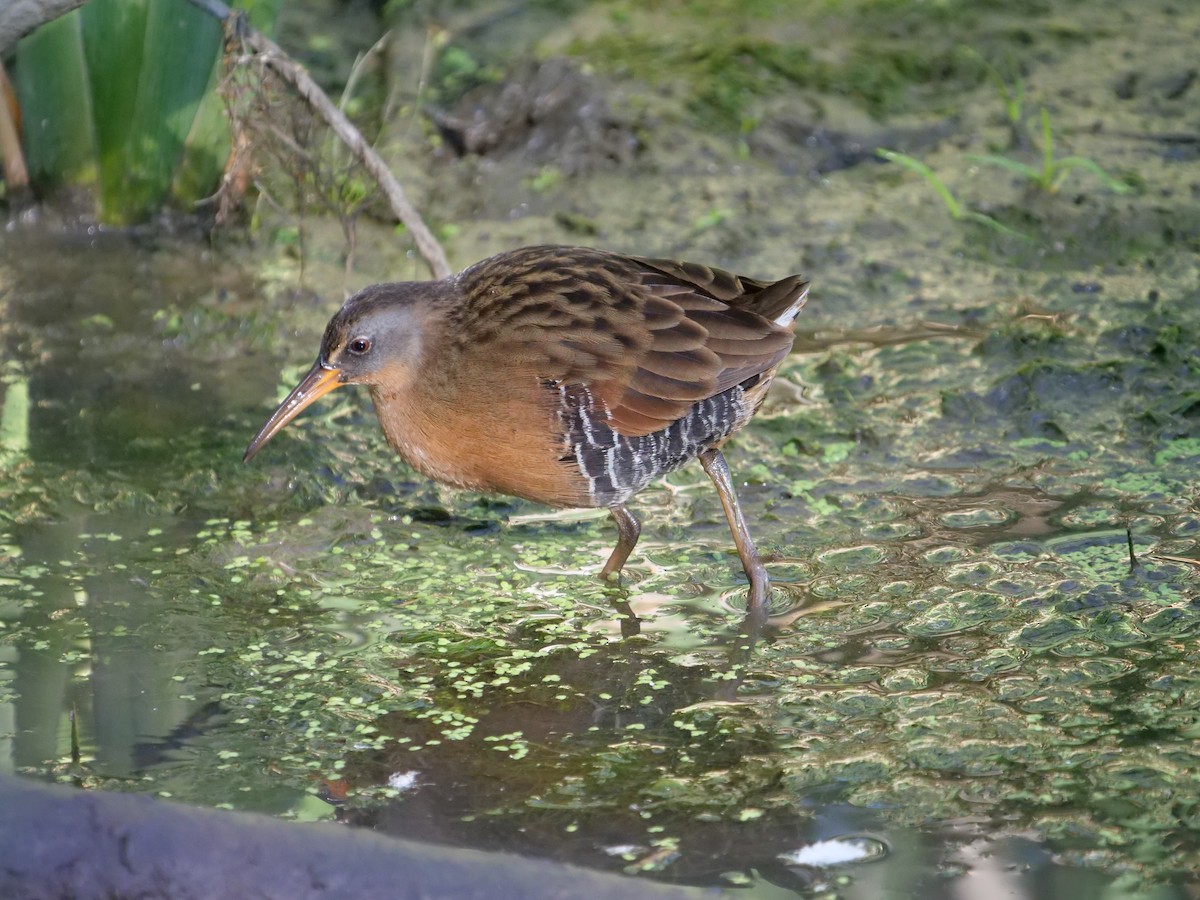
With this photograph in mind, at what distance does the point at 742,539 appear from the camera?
3885mm

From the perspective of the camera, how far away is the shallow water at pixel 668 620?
9.87 ft

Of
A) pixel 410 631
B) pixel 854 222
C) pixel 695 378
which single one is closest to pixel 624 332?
pixel 695 378

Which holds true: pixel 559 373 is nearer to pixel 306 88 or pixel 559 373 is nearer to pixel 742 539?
pixel 742 539

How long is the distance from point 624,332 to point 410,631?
94 centimetres

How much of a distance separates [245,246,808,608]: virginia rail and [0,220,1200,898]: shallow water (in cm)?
39

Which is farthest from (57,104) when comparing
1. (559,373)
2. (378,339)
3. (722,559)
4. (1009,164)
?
(1009,164)

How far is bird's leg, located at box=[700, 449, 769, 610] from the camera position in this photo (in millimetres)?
3857

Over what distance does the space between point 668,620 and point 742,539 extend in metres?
0.29

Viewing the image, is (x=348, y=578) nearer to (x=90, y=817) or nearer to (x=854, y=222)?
(x=90, y=817)

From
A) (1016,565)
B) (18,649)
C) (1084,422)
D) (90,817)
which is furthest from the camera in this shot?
(1084,422)

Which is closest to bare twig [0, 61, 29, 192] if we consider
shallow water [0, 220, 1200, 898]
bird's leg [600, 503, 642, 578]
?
shallow water [0, 220, 1200, 898]

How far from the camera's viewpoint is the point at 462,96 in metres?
6.51

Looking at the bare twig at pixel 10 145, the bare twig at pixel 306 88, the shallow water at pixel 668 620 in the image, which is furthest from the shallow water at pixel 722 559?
the bare twig at pixel 306 88

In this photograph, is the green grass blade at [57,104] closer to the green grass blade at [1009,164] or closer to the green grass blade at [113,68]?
the green grass blade at [113,68]
